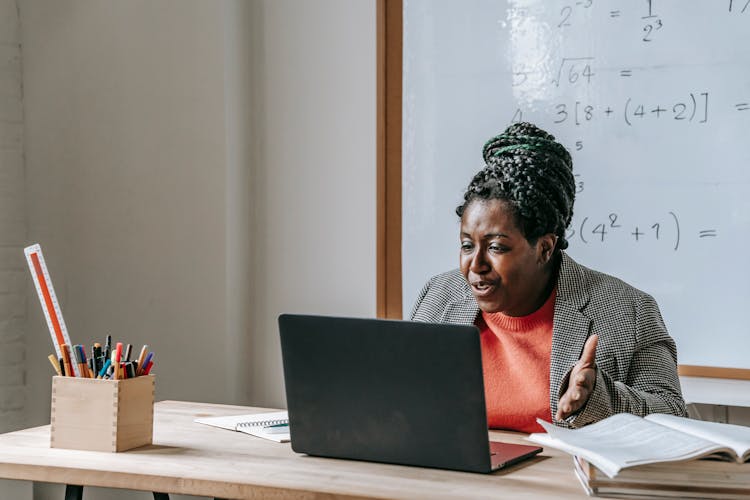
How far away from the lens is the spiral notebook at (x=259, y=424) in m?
1.58

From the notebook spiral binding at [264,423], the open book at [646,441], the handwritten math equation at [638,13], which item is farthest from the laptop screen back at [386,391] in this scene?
the handwritten math equation at [638,13]

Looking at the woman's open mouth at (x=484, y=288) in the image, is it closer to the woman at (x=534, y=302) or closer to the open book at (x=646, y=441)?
the woman at (x=534, y=302)

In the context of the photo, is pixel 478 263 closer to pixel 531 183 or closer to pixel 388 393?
pixel 531 183

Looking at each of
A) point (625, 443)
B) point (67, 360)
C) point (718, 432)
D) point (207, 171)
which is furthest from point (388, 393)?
point (207, 171)

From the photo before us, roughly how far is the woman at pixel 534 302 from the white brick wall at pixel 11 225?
155 cm

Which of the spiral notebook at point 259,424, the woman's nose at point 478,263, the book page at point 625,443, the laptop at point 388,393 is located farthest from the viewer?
the woman's nose at point 478,263

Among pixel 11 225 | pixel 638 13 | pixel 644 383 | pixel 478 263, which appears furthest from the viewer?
pixel 11 225

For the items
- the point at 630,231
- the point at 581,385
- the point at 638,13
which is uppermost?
the point at 638,13

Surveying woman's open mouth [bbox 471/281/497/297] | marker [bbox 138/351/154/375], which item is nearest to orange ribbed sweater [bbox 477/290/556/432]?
woman's open mouth [bbox 471/281/497/297]

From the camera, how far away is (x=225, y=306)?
2.82 m

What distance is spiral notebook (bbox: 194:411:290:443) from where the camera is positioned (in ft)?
5.18

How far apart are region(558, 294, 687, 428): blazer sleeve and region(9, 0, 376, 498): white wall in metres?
1.03

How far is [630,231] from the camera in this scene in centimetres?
245

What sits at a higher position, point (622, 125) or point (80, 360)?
point (622, 125)
